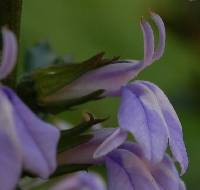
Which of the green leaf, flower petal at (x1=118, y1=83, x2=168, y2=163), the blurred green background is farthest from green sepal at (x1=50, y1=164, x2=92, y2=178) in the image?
the blurred green background

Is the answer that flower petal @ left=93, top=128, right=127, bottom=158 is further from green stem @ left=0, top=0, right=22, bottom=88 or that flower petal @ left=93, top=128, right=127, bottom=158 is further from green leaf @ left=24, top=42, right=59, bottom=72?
green leaf @ left=24, top=42, right=59, bottom=72

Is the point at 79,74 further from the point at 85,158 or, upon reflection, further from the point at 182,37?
the point at 182,37

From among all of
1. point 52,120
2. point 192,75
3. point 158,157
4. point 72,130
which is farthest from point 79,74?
point 192,75

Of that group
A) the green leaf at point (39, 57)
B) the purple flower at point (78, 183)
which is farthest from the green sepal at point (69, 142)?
the green leaf at point (39, 57)

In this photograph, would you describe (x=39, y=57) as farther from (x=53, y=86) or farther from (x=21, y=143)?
(x=21, y=143)

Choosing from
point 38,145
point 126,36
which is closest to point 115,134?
point 38,145

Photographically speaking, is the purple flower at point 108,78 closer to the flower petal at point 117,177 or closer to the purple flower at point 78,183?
the flower petal at point 117,177
